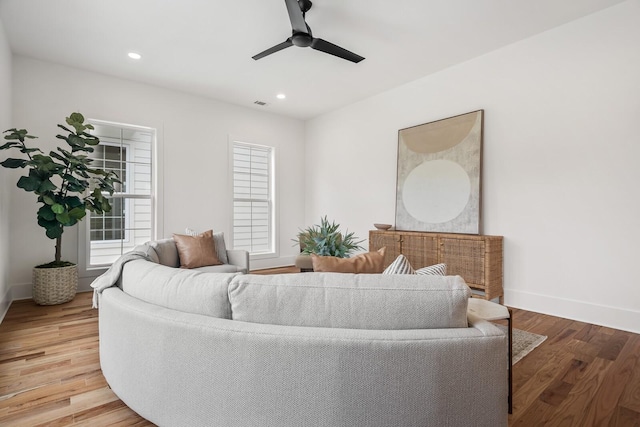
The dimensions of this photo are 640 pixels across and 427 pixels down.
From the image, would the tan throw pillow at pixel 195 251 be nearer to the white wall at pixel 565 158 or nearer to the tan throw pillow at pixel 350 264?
the tan throw pillow at pixel 350 264

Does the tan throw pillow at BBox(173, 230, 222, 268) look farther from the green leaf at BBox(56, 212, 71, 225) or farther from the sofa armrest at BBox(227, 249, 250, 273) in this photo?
the green leaf at BBox(56, 212, 71, 225)

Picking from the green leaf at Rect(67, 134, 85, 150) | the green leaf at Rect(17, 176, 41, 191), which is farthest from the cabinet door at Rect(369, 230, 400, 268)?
the green leaf at Rect(17, 176, 41, 191)

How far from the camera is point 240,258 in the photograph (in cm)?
379

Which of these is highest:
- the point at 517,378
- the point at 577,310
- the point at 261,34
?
the point at 261,34

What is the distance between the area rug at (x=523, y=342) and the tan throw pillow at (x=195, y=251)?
294cm

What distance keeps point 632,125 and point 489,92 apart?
4.40 ft

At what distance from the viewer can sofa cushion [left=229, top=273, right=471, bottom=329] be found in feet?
3.71

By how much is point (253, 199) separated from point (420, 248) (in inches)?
122

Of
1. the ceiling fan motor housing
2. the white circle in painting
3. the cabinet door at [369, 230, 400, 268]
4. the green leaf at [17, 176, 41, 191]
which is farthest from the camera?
the cabinet door at [369, 230, 400, 268]

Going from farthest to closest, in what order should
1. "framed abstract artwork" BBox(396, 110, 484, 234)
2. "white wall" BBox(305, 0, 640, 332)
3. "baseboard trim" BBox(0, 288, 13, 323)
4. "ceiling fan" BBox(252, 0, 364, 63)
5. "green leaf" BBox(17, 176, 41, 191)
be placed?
1. "framed abstract artwork" BBox(396, 110, 484, 234)
2. "green leaf" BBox(17, 176, 41, 191)
3. "baseboard trim" BBox(0, 288, 13, 323)
4. "white wall" BBox(305, 0, 640, 332)
5. "ceiling fan" BBox(252, 0, 364, 63)

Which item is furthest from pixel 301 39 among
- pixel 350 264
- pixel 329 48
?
pixel 350 264

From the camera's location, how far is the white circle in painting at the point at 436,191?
383cm

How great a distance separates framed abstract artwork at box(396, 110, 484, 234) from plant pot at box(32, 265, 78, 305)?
411 cm

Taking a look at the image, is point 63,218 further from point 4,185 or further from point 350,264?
point 350,264
